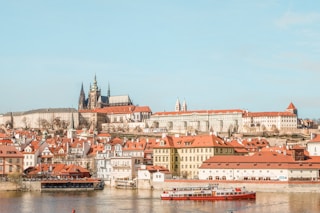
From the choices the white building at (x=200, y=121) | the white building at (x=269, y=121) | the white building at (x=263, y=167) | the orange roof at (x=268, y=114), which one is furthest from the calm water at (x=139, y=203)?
the orange roof at (x=268, y=114)

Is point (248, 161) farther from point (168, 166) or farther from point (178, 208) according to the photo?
point (178, 208)

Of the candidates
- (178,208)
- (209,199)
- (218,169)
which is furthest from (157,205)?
(218,169)

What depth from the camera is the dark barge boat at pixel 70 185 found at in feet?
236

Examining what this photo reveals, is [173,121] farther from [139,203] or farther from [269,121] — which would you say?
[139,203]

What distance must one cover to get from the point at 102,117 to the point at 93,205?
5734 inches

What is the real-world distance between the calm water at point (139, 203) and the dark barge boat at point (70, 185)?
5672 mm

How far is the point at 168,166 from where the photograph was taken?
80.2 metres

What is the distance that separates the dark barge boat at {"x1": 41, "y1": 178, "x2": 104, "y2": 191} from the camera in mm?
Answer: 72000

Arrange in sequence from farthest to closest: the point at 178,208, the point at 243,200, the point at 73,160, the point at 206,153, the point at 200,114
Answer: the point at 200,114 < the point at 73,160 < the point at 206,153 < the point at 243,200 < the point at 178,208

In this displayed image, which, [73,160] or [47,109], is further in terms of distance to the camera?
[47,109]

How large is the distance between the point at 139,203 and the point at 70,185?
19077 millimetres

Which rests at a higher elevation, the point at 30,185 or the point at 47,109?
the point at 47,109

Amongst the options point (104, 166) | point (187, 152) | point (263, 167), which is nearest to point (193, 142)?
point (187, 152)

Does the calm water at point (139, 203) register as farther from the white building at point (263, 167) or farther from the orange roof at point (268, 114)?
the orange roof at point (268, 114)
